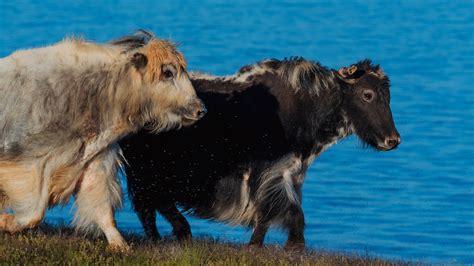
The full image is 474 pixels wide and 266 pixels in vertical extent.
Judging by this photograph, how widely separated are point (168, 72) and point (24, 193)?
156 cm

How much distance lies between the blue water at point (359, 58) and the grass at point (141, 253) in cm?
153

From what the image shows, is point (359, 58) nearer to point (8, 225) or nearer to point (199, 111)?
point (199, 111)

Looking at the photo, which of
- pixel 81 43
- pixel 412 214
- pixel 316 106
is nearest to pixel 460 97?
pixel 412 214

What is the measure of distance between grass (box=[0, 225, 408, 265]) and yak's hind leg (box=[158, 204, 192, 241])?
4.28 ft

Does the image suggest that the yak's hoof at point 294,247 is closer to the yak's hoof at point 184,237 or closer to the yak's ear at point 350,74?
the yak's hoof at point 184,237

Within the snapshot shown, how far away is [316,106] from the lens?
45.4 feet

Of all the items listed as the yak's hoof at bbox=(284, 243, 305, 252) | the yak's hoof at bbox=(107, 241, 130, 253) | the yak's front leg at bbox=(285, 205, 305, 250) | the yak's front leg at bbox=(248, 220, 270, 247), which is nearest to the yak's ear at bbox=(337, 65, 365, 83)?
the yak's front leg at bbox=(285, 205, 305, 250)

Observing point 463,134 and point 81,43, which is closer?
point 81,43

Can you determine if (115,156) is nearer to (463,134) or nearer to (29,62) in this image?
(29,62)

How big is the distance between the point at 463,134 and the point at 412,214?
19.7 feet

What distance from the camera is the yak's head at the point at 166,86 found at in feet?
38.5

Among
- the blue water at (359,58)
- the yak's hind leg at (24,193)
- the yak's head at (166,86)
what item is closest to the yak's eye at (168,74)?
the yak's head at (166,86)

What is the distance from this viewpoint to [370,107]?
13.9m

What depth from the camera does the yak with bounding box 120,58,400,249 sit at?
44.2 ft
